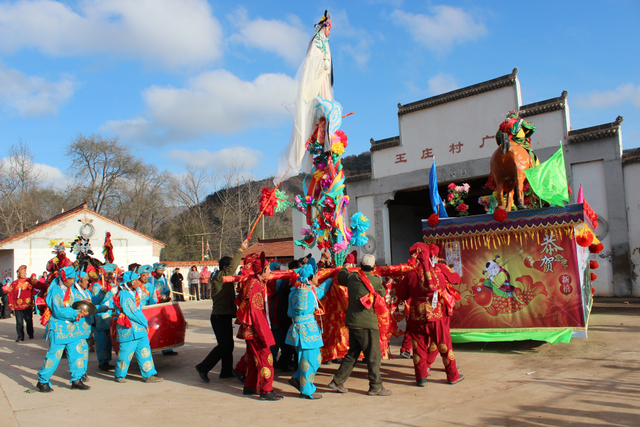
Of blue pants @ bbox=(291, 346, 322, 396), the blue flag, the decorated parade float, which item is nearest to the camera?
blue pants @ bbox=(291, 346, 322, 396)

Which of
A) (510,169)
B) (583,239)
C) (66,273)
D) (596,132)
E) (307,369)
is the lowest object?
(307,369)

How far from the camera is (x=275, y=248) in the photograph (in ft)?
87.1

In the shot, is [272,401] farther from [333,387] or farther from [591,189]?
[591,189]

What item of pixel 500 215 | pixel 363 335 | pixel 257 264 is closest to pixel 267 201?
pixel 257 264

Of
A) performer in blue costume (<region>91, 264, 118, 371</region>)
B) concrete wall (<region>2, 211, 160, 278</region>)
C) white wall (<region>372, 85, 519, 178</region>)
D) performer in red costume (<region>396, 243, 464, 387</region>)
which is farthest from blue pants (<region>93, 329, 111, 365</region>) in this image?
concrete wall (<region>2, 211, 160, 278</region>)

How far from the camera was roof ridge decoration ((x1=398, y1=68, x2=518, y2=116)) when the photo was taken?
49.1 feet

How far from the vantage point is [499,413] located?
418 centimetres

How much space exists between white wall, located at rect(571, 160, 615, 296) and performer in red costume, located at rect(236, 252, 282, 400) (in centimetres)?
1233

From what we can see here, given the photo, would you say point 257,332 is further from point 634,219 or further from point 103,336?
point 634,219

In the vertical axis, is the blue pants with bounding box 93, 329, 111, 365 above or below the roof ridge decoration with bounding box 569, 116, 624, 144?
→ below

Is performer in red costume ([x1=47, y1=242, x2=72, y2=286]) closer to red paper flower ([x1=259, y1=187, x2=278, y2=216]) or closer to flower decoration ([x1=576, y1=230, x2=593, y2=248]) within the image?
red paper flower ([x1=259, y1=187, x2=278, y2=216])

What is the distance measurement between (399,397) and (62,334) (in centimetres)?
418

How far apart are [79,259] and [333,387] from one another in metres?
7.08

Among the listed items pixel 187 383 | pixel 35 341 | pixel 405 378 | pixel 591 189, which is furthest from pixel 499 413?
pixel 591 189
